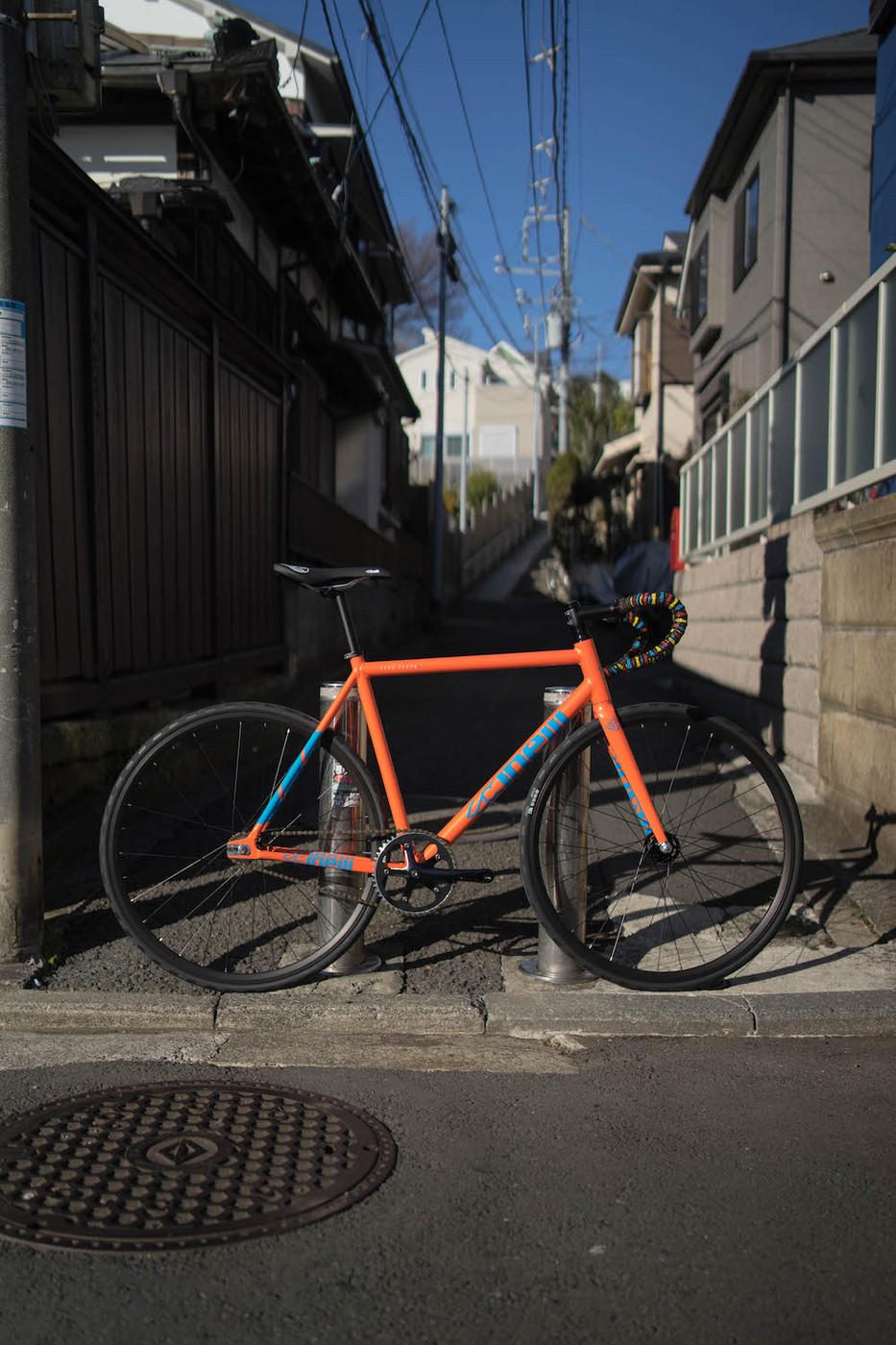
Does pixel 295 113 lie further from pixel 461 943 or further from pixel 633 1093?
pixel 633 1093

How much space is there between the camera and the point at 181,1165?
8.73 ft

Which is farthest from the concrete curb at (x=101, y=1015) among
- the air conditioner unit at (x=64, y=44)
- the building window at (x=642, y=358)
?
the building window at (x=642, y=358)

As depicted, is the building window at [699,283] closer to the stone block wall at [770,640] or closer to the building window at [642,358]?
the building window at [642,358]

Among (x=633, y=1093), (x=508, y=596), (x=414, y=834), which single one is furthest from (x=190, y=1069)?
(x=508, y=596)

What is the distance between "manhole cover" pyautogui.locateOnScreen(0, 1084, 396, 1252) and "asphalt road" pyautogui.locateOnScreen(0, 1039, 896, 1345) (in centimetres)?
6

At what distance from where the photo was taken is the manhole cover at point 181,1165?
7.88ft

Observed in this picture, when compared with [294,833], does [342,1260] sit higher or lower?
lower

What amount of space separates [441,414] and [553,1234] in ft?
75.1

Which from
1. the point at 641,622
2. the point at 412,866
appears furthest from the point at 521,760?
the point at 641,622

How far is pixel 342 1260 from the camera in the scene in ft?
7.52

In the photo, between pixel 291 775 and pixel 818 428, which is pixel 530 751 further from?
pixel 818 428

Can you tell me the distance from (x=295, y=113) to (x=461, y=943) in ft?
47.3

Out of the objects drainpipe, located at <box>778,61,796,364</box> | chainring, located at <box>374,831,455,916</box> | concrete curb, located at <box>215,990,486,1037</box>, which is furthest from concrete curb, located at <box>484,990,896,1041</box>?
drainpipe, located at <box>778,61,796,364</box>

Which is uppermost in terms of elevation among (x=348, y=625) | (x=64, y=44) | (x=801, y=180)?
(x=801, y=180)
